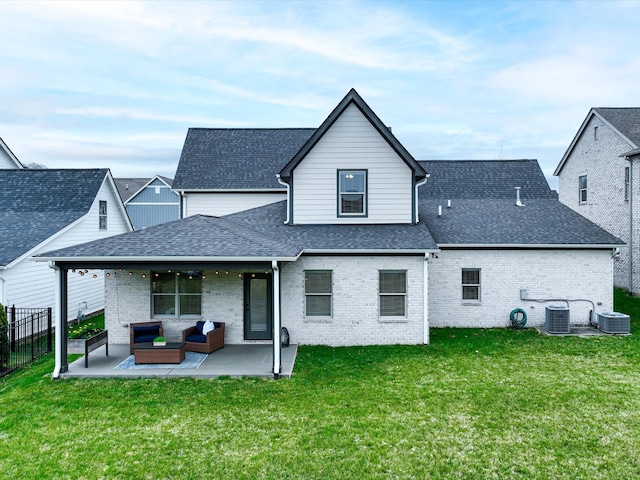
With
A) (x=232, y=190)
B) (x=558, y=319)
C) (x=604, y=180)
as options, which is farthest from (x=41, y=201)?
(x=604, y=180)

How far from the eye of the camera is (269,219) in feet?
49.1

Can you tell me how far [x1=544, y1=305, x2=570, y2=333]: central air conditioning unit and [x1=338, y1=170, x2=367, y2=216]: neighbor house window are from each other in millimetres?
7159

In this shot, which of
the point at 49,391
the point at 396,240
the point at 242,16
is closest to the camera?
the point at 49,391

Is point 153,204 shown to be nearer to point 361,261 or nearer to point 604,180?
point 361,261

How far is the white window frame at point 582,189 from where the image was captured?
25138 millimetres

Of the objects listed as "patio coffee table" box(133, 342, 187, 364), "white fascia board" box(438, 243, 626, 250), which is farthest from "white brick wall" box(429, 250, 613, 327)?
"patio coffee table" box(133, 342, 187, 364)

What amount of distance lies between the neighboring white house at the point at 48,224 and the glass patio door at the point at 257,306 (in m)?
7.18

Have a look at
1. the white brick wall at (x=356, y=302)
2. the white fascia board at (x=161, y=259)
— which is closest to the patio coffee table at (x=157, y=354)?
the white fascia board at (x=161, y=259)

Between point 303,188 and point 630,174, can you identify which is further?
point 630,174

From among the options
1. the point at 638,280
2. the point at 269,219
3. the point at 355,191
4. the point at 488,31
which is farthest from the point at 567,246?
the point at 488,31

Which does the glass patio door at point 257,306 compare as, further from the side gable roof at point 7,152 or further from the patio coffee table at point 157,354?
the side gable roof at point 7,152

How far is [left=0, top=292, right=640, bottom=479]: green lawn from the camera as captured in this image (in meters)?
6.09

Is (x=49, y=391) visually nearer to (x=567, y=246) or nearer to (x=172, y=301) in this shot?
(x=172, y=301)

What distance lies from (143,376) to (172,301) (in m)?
3.29
